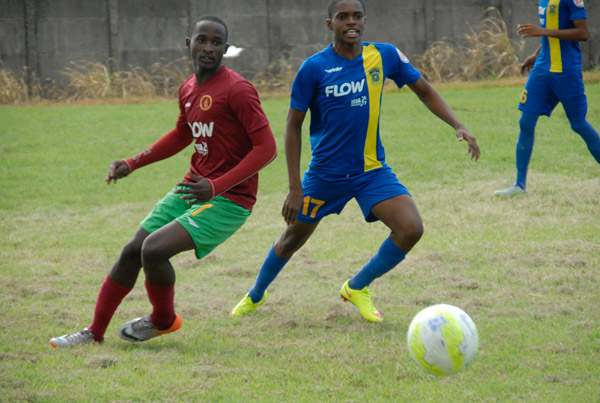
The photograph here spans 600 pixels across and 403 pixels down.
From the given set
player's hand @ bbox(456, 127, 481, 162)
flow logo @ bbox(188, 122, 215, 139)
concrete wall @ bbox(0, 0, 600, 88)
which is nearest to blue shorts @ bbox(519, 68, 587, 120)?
player's hand @ bbox(456, 127, 481, 162)

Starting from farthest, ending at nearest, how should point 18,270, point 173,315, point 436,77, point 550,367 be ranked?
1. point 436,77
2. point 18,270
3. point 173,315
4. point 550,367

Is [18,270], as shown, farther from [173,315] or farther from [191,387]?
[191,387]

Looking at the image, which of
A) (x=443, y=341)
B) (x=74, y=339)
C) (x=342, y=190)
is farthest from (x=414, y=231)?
(x=74, y=339)

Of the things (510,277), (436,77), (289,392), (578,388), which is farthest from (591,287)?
(436,77)

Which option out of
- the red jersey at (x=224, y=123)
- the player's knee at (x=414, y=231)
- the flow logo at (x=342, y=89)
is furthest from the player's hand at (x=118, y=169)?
the player's knee at (x=414, y=231)

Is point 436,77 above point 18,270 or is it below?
above

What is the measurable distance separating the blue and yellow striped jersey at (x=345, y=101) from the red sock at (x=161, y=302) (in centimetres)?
122

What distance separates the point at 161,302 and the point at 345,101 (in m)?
1.64

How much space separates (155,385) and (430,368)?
1.35 m

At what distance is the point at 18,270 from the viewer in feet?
20.9

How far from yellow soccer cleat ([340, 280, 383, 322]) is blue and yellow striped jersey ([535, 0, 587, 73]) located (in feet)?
12.4

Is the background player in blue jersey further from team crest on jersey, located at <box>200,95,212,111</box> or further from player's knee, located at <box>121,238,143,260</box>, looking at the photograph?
player's knee, located at <box>121,238,143,260</box>

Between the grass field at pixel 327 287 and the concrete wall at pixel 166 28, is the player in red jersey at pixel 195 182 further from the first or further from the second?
the concrete wall at pixel 166 28

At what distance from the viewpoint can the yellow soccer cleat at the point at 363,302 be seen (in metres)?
4.75
